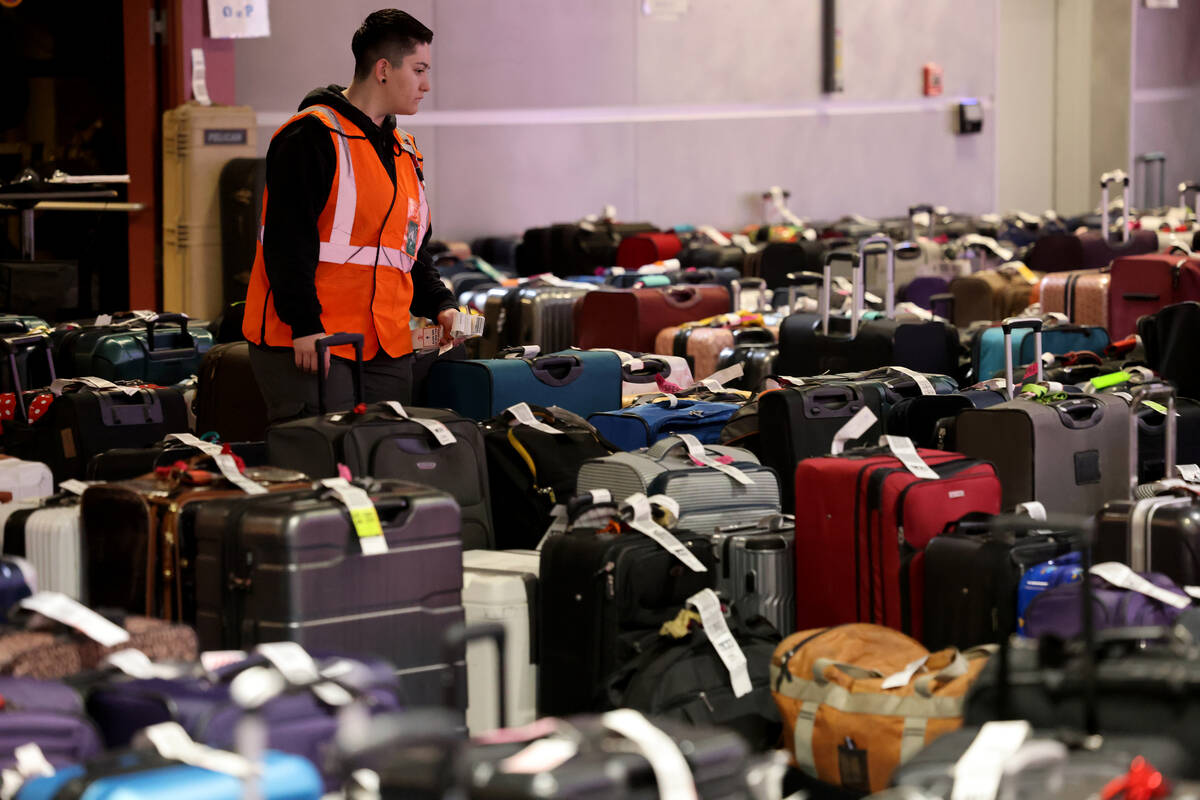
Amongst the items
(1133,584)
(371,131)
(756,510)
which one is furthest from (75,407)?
(1133,584)

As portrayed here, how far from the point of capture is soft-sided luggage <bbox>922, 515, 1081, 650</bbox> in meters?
3.19

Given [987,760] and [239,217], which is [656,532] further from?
[239,217]

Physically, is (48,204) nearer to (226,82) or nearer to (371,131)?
(226,82)

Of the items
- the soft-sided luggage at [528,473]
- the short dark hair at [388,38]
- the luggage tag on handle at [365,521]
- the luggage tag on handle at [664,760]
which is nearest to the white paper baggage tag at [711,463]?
the soft-sided luggage at [528,473]

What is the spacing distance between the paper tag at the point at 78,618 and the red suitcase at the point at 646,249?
24.5ft

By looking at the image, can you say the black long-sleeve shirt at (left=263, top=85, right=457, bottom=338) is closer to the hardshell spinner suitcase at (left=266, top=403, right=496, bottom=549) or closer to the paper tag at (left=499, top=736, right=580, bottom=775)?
the hardshell spinner suitcase at (left=266, top=403, right=496, bottom=549)

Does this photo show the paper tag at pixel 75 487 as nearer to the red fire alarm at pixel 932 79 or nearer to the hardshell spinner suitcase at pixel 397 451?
the hardshell spinner suitcase at pixel 397 451

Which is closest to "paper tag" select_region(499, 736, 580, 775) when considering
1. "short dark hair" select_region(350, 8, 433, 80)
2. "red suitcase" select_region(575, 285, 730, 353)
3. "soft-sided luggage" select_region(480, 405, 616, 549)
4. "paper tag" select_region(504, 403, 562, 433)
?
"soft-sided luggage" select_region(480, 405, 616, 549)

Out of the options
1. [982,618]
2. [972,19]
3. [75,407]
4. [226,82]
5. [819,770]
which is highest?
[972,19]

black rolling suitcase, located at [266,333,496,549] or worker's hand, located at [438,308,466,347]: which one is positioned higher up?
worker's hand, located at [438,308,466,347]

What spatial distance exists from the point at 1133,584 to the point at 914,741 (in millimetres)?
564

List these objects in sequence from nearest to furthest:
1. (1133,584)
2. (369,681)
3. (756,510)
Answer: (369,681) < (1133,584) < (756,510)

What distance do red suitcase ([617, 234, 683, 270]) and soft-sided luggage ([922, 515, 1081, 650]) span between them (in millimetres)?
6631

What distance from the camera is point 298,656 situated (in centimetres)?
247
